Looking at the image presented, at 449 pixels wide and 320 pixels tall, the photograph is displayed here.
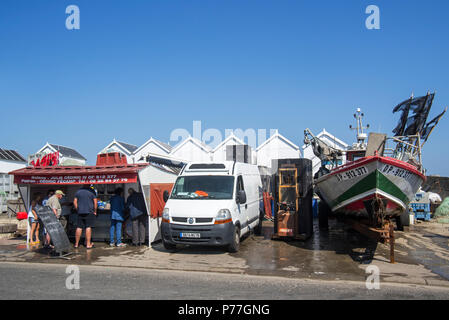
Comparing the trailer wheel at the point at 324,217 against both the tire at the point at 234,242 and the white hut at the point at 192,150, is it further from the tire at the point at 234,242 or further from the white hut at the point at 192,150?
the white hut at the point at 192,150

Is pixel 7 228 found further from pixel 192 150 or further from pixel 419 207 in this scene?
pixel 192 150

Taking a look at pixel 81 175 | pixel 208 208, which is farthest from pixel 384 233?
pixel 81 175

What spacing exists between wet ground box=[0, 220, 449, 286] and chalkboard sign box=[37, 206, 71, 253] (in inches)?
13.6

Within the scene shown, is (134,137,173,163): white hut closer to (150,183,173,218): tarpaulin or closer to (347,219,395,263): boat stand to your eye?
(150,183,173,218): tarpaulin

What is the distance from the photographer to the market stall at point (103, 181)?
32.8ft

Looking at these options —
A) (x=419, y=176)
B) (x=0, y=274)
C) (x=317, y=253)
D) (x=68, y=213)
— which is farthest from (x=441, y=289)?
(x=68, y=213)

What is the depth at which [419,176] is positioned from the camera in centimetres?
934

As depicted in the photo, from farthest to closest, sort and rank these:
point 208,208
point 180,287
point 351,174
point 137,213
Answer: point 137,213
point 351,174
point 208,208
point 180,287

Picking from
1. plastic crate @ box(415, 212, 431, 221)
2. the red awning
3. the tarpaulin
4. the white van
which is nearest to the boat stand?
the white van

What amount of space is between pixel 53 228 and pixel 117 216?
1.79 metres

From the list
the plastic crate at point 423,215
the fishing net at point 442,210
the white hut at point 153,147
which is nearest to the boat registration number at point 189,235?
the plastic crate at point 423,215

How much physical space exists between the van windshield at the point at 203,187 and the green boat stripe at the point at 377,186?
132 inches

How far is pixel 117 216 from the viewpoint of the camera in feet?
33.2
